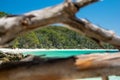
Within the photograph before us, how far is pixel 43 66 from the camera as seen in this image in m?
2.19

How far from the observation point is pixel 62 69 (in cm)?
217

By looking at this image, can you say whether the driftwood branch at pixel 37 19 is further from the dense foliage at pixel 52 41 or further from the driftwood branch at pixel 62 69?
the dense foliage at pixel 52 41

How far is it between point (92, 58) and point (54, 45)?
89.3 metres

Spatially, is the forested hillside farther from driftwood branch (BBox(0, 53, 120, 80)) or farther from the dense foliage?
driftwood branch (BBox(0, 53, 120, 80))

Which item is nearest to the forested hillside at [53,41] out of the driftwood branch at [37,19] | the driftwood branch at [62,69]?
the driftwood branch at [62,69]

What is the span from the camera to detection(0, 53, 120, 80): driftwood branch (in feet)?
7.14

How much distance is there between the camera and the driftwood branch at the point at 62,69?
85.7 inches

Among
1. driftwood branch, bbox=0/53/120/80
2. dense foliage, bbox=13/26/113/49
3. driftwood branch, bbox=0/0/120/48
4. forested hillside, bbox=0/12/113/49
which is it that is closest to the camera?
driftwood branch, bbox=0/0/120/48

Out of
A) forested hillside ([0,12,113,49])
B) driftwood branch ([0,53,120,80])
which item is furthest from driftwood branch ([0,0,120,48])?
forested hillside ([0,12,113,49])

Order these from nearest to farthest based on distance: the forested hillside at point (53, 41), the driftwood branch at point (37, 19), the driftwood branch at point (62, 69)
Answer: the driftwood branch at point (37, 19) < the driftwood branch at point (62, 69) < the forested hillside at point (53, 41)

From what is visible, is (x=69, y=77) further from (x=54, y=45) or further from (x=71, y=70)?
(x=54, y=45)

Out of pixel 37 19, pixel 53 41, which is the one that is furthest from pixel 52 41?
pixel 37 19

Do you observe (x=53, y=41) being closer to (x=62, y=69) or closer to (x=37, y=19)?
(x=62, y=69)

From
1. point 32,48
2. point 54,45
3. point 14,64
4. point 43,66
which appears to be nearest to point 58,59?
point 43,66
